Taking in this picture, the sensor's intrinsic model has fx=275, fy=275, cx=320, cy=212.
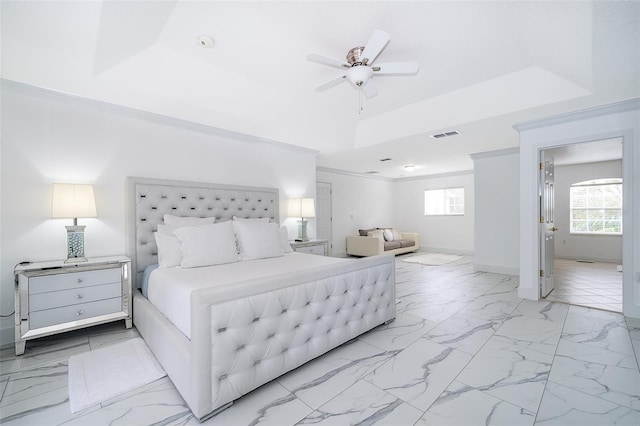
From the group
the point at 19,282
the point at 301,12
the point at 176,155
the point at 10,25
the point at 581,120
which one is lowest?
the point at 19,282

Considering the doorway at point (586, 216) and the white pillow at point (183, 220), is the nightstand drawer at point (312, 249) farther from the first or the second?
the doorway at point (586, 216)

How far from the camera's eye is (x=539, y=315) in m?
3.12

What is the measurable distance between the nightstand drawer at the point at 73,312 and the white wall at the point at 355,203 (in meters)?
5.05

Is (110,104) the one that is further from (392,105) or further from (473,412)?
(473,412)

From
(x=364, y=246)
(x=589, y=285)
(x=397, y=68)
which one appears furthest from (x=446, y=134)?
(x=364, y=246)

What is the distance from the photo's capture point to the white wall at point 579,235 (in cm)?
632

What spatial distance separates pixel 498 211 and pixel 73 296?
6.33 metres

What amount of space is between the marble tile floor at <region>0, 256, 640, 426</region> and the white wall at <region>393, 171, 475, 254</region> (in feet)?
16.3

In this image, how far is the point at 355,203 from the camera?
26.0 feet

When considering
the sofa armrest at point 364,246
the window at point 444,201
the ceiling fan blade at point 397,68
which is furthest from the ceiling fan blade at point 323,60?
the window at point 444,201

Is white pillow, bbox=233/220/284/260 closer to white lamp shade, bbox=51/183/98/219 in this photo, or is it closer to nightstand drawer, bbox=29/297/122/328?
nightstand drawer, bbox=29/297/122/328

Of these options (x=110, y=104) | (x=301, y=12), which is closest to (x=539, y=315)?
(x=301, y=12)

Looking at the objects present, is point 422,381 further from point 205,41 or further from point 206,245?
point 205,41

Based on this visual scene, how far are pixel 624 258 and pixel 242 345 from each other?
4139mm
